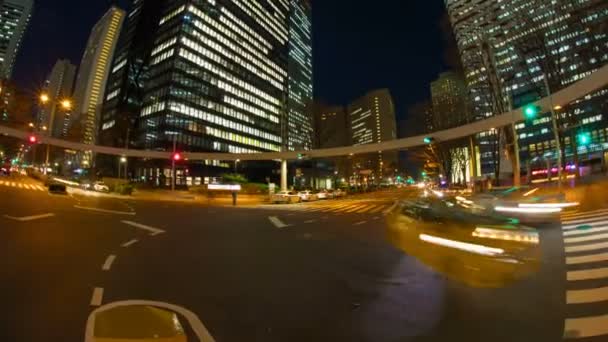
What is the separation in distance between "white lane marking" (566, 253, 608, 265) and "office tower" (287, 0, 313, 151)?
10503 cm

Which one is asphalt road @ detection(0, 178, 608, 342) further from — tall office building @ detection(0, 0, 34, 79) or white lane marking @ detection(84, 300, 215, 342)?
tall office building @ detection(0, 0, 34, 79)

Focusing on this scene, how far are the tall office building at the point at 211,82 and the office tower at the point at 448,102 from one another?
79.7ft

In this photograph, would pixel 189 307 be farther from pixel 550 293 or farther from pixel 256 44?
pixel 256 44

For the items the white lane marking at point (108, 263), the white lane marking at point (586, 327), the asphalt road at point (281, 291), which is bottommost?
the white lane marking at point (586, 327)

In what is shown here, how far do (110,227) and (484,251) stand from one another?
13093 mm

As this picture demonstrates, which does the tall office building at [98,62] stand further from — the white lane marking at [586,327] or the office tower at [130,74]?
the white lane marking at [586,327]

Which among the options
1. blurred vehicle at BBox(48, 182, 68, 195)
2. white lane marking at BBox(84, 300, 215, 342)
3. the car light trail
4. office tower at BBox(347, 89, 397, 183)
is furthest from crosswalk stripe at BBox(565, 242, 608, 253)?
office tower at BBox(347, 89, 397, 183)

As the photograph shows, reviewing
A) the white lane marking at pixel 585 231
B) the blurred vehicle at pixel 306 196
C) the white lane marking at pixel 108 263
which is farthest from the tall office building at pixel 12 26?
the white lane marking at pixel 585 231

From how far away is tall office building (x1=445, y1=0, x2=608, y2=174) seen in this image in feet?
66.4

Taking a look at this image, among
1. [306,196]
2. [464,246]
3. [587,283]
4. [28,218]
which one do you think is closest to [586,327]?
[464,246]

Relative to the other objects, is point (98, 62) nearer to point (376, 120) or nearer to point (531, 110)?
point (376, 120)

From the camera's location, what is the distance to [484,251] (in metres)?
5.32

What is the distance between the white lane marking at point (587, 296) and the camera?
4609 millimetres

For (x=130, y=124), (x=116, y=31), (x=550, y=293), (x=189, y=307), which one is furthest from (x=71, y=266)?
(x=116, y=31)
